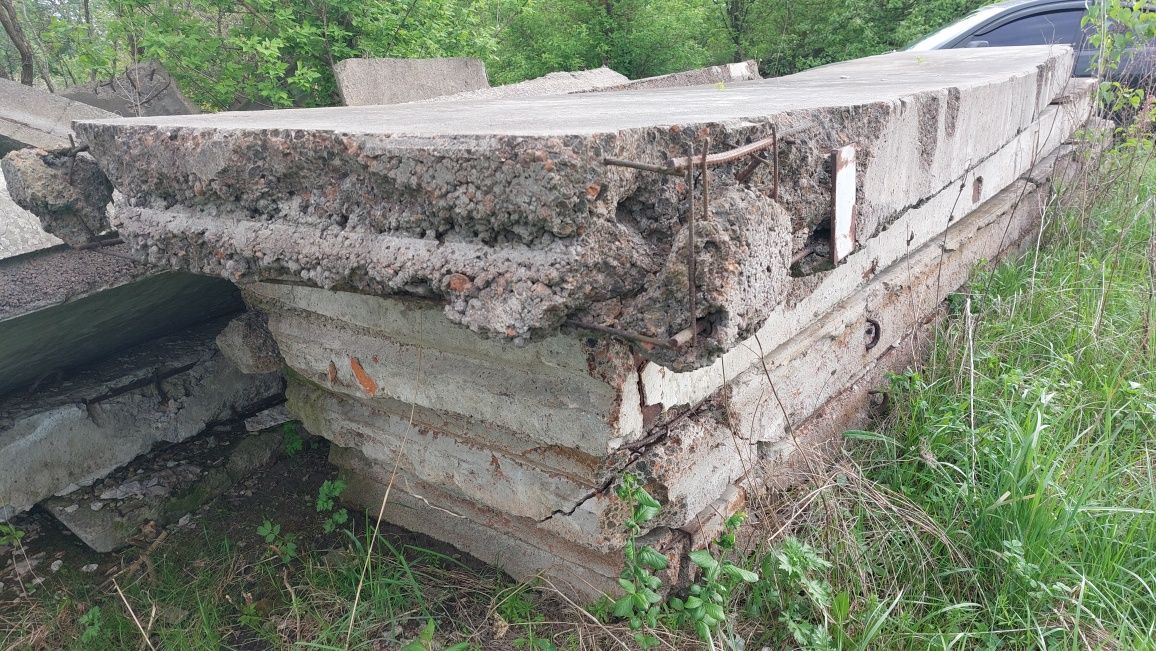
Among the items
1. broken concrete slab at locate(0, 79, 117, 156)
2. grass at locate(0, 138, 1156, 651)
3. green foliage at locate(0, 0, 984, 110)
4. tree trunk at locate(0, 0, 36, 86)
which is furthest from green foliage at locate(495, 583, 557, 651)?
tree trunk at locate(0, 0, 36, 86)

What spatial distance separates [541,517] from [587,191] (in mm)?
976

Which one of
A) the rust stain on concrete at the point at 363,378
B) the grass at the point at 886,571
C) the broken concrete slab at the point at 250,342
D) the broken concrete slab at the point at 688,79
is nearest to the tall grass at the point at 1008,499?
the grass at the point at 886,571

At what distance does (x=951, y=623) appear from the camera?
1.71m

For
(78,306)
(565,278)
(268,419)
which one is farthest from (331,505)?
(565,278)

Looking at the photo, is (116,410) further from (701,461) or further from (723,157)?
(723,157)

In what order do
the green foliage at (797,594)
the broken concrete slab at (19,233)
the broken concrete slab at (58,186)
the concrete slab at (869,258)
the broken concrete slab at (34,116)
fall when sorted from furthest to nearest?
the broken concrete slab at (34,116), the broken concrete slab at (19,233), the broken concrete slab at (58,186), the concrete slab at (869,258), the green foliage at (797,594)

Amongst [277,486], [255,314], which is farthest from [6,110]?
[277,486]

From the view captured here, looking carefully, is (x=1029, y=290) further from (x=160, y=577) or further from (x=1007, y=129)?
(x=160, y=577)

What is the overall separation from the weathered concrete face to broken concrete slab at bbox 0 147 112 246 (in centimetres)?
12

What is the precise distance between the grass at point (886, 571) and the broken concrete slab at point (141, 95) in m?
2.84

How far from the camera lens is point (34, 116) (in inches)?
125

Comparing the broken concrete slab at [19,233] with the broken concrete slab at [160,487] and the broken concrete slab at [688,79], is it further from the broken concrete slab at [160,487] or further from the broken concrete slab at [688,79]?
the broken concrete slab at [688,79]

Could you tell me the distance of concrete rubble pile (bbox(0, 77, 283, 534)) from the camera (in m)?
1.99

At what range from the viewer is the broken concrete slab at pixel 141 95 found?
416 centimetres
